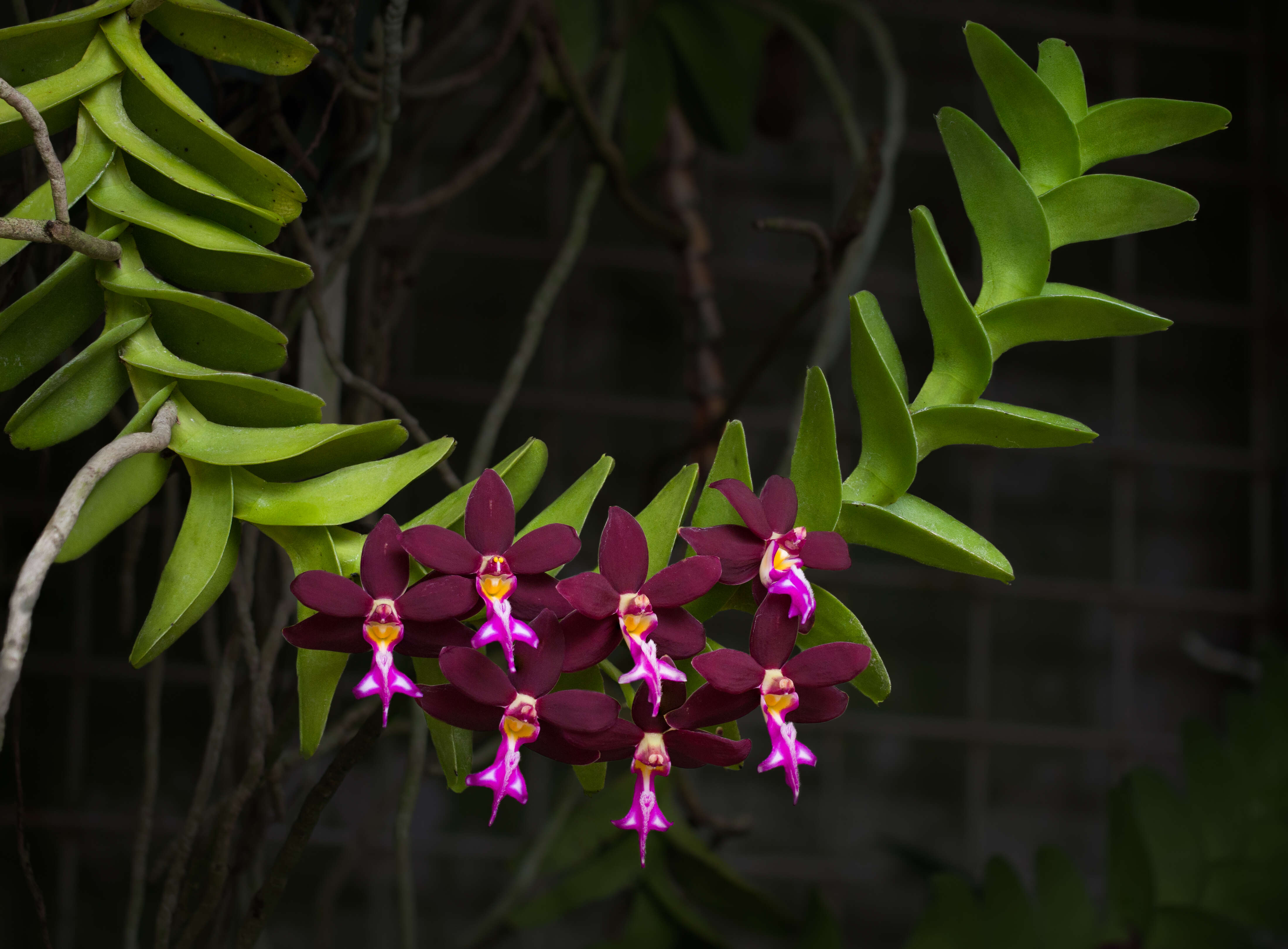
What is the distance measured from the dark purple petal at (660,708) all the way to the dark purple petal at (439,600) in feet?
0.19

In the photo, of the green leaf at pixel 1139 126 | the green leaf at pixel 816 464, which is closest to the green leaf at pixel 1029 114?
the green leaf at pixel 1139 126

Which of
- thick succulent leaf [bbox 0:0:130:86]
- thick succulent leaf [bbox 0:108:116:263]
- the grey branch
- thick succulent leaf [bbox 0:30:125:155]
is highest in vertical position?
thick succulent leaf [bbox 0:0:130:86]

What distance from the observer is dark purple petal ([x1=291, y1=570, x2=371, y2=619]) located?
23 centimetres

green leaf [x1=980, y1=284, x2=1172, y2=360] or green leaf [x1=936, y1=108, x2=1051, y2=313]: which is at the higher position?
green leaf [x1=936, y1=108, x2=1051, y2=313]

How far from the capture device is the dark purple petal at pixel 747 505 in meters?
0.24

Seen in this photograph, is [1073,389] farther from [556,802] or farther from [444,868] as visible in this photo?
[444,868]

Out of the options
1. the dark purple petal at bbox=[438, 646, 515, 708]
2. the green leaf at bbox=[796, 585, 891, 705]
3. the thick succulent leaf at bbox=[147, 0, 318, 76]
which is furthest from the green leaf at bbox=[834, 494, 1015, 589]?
the thick succulent leaf at bbox=[147, 0, 318, 76]

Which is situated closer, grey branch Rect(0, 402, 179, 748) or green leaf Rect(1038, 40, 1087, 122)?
grey branch Rect(0, 402, 179, 748)

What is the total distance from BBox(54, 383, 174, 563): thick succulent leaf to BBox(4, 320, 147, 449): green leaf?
14 millimetres

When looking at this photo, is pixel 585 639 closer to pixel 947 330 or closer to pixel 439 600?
pixel 439 600

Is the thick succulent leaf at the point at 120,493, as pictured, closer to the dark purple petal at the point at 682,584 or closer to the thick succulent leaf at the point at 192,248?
the thick succulent leaf at the point at 192,248

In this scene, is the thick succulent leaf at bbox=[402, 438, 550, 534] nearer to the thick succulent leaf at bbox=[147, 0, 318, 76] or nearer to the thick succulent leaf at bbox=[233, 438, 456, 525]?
the thick succulent leaf at bbox=[233, 438, 456, 525]

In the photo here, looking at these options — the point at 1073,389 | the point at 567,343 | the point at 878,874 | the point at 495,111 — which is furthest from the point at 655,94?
the point at 878,874

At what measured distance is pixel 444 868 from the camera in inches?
36.0
